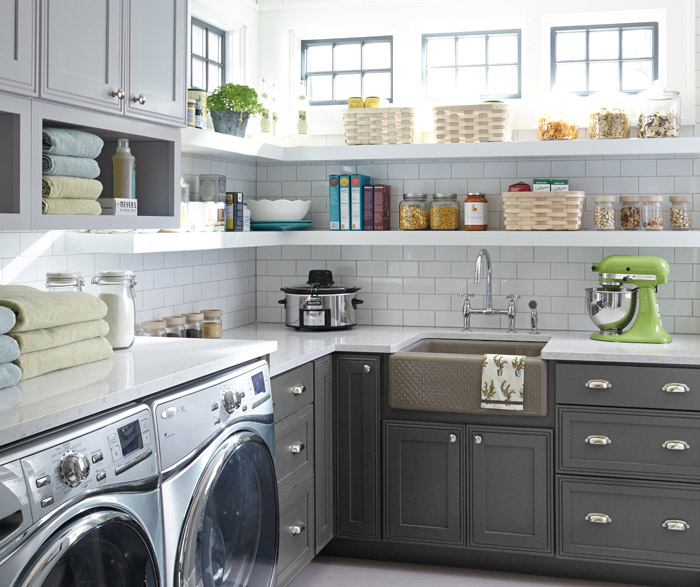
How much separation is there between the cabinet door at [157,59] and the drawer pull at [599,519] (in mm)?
2166

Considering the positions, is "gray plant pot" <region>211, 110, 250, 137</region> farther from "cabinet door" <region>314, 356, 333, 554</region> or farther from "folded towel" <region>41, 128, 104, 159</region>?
"folded towel" <region>41, 128, 104, 159</region>

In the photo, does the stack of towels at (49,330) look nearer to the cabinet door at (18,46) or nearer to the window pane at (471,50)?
the cabinet door at (18,46)

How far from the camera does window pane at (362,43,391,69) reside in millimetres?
4508

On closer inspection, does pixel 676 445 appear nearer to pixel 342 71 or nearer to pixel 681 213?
pixel 681 213

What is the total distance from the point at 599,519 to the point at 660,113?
5.69 feet

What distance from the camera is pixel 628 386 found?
351 centimetres

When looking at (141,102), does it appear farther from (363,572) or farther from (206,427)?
(363,572)

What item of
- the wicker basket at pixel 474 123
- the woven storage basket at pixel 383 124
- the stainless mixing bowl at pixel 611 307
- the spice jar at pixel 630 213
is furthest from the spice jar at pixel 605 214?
the woven storage basket at pixel 383 124

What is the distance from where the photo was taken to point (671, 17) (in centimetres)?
405

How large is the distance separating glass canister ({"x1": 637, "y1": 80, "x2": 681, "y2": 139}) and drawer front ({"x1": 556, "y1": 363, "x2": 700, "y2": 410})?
1.08 m

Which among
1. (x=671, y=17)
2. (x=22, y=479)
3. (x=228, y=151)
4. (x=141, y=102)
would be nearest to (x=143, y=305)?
(x=228, y=151)

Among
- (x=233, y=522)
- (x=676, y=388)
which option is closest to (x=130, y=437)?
(x=233, y=522)

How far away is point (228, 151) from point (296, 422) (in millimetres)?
1142

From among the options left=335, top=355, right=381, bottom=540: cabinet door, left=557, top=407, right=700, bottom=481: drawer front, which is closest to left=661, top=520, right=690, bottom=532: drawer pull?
left=557, top=407, right=700, bottom=481: drawer front
